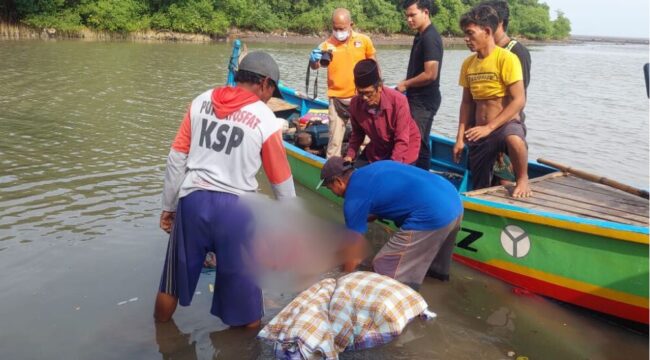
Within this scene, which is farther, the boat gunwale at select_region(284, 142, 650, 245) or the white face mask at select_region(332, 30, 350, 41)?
the white face mask at select_region(332, 30, 350, 41)

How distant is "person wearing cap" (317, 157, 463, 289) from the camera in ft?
Answer: 11.9

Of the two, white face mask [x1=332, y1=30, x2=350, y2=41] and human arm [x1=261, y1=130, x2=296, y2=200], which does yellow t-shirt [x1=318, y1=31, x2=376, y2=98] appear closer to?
white face mask [x1=332, y1=30, x2=350, y2=41]

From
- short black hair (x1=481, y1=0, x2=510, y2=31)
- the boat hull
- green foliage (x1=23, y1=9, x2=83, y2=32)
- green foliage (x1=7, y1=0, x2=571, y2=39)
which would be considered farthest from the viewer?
green foliage (x1=7, y1=0, x2=571, y2=39)

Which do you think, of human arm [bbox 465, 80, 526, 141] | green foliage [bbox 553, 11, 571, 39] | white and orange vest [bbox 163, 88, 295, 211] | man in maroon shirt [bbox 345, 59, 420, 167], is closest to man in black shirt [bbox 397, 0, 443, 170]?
man in maroon shirt [bbox 345, 59, 420, 167]

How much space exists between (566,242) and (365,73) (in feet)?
6.69

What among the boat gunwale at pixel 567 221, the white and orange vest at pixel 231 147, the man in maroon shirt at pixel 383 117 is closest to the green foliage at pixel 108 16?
the man in maroon shirt at pixel 383 117

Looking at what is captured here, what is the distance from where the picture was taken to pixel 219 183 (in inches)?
127

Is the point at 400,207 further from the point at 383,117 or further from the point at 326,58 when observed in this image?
the point at 326,58

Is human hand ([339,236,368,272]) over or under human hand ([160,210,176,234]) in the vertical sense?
under

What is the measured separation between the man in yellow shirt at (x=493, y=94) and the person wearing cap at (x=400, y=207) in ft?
3.99

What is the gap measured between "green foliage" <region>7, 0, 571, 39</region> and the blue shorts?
16.5 meters

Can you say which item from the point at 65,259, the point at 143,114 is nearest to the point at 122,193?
the point at 65,259

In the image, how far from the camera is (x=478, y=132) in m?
4.99

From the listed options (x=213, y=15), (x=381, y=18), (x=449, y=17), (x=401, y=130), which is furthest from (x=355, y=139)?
(x=449, y=17)
